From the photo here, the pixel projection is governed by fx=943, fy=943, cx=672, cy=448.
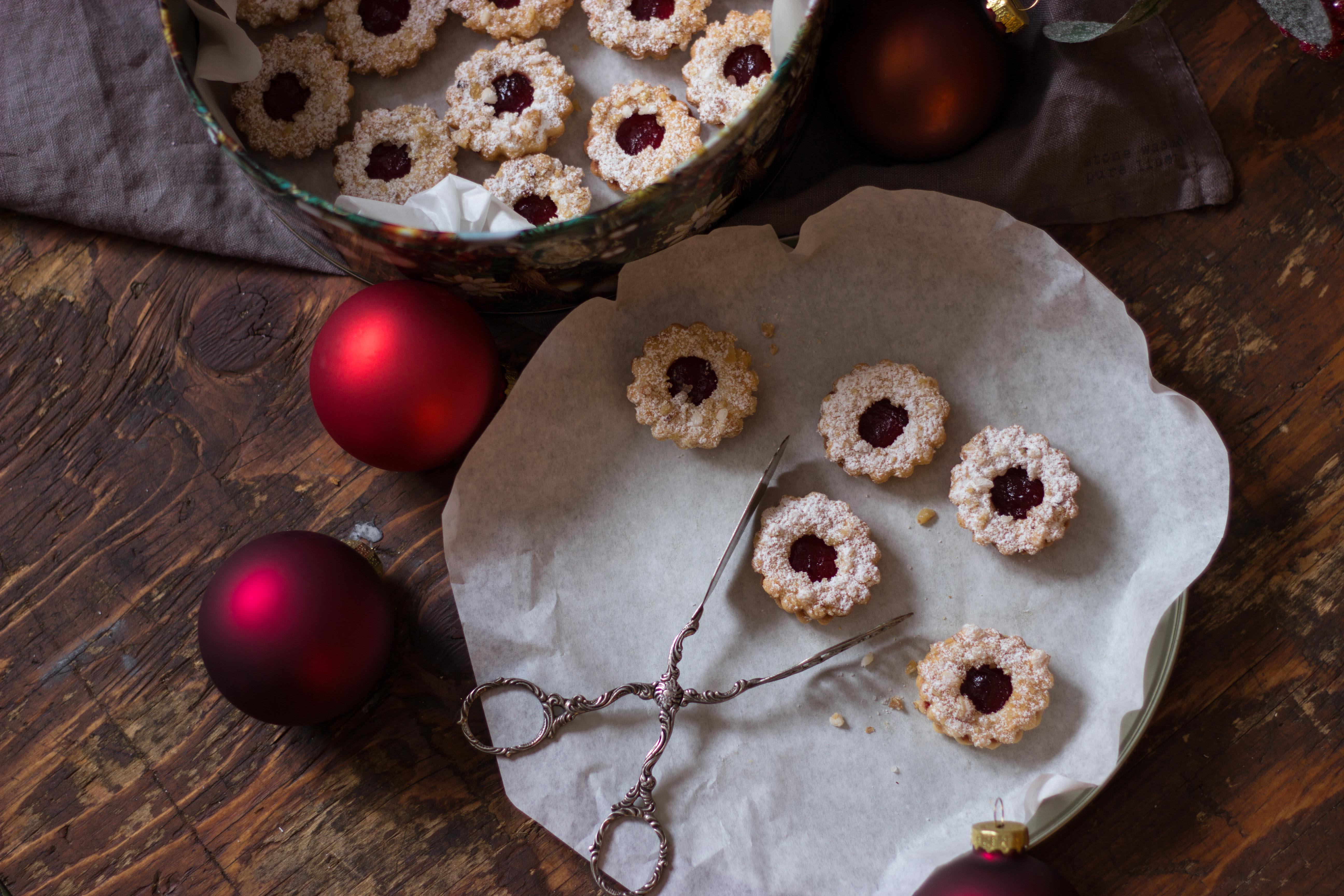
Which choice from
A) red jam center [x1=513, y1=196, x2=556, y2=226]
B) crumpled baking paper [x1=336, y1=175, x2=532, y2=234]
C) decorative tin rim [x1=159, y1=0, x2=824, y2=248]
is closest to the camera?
decorative tin rim [x1=159, y1=0, x2=824, y2=248]

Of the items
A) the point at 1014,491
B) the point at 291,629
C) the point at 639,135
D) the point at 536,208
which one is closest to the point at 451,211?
the point at 536,208

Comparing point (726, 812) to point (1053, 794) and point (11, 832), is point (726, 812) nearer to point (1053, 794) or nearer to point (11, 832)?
point (1053, 794)

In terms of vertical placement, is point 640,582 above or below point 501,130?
below

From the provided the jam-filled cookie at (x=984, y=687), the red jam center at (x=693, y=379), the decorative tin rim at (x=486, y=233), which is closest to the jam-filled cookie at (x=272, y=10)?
the decorative tin rim at (x=486, y=233)

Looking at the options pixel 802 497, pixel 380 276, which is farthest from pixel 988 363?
pixel 380 276

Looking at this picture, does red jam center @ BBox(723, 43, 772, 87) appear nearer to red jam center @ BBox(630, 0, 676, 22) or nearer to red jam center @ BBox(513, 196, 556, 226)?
red jam center @ BBox(630, 0, 676, 22)

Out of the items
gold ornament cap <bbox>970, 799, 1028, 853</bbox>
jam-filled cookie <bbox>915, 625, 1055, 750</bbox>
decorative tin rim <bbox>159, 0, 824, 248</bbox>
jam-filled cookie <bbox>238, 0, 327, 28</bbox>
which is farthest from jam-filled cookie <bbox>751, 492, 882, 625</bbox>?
jam-filled cookie <bbox>238, 0, 327, 28</bbox>

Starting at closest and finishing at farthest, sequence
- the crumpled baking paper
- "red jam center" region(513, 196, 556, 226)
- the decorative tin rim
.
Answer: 1. the decorative tin rim
2. the crumpled baking paper
3. "red jam center" region(513, 196, 556, 226)
